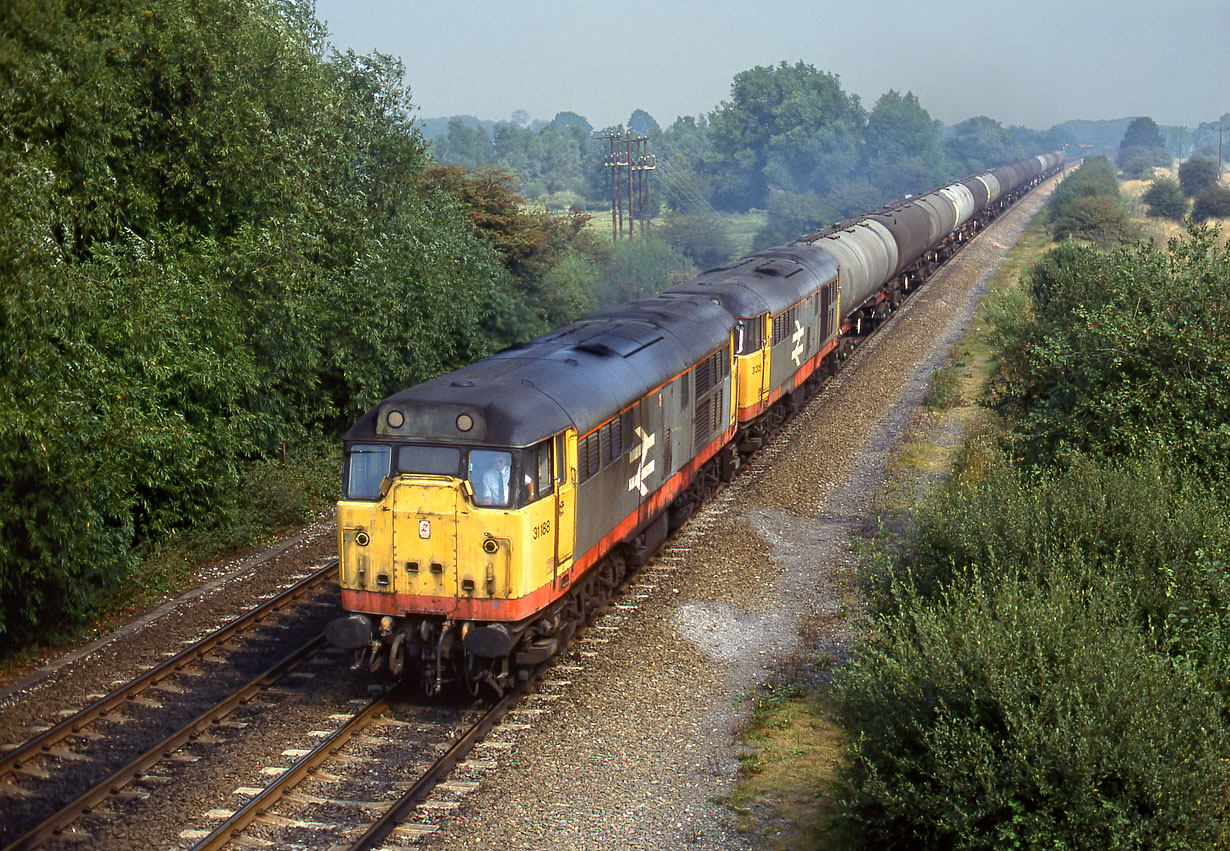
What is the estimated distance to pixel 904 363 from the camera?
3647cm

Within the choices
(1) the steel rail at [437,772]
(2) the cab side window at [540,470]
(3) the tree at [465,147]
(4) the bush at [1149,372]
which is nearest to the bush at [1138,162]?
(3) the tree at [465,147]

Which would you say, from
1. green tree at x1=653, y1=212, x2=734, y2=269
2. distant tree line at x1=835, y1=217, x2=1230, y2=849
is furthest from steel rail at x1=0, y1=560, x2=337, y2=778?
green tree at x1=653, y1=212, x2=734, y2=269

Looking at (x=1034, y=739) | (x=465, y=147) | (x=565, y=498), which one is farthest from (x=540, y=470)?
(x=465, y=147)

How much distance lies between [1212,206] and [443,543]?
8429 centimetres

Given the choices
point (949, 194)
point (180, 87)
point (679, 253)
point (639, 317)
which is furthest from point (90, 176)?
point (679, 253)

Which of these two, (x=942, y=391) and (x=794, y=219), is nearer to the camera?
(x=942, y=391)

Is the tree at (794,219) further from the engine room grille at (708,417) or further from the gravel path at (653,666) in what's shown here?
the engine room grille at (708,417)

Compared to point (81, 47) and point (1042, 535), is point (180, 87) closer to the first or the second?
point (81, 47)

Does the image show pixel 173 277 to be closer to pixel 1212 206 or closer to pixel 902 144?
pixel 1212 206

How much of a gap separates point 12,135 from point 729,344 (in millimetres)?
12470

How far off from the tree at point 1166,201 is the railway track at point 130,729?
8217 centimetres

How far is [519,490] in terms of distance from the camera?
13156 millimetres

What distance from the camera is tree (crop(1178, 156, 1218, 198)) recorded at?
4006 inches

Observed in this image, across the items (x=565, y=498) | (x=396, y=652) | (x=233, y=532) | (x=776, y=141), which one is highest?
(x=776, y=141)
